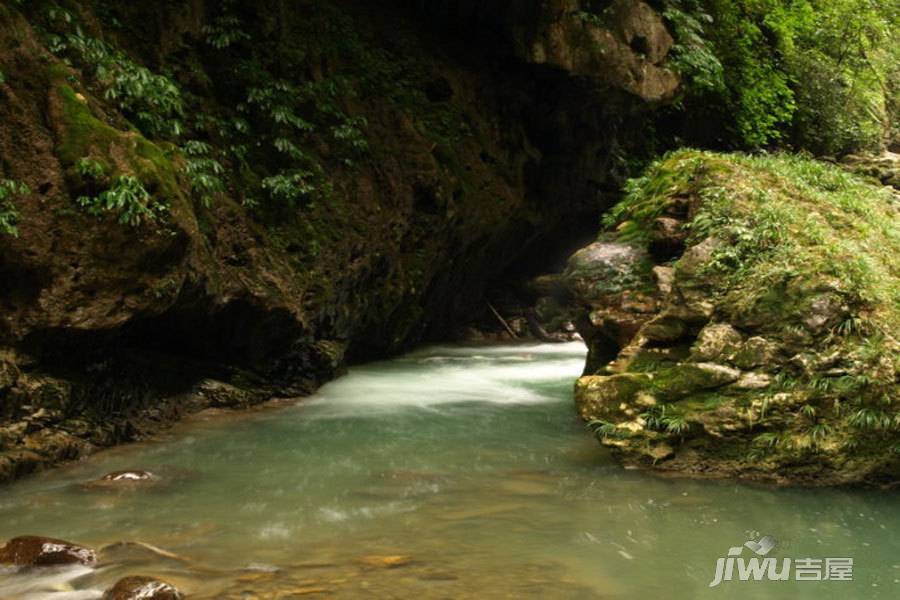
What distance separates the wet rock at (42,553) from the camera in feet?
11.2

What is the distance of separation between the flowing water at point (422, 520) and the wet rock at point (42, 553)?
10 centimetres

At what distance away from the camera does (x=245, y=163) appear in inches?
336

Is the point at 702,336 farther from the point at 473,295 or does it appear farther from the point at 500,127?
the point at 473,295

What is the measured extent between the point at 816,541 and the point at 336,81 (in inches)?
329

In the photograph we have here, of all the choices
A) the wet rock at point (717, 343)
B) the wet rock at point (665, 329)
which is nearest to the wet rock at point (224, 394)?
the wet rock at point (665, 329)

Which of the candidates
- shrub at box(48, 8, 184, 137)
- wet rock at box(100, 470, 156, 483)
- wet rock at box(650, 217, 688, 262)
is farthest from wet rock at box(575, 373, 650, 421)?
shrub at box(48, 8, 184, 137)

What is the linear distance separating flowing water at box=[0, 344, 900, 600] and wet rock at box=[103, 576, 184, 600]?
0.13 meters

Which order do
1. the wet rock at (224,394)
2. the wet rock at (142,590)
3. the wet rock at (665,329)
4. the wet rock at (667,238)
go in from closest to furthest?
the wet rock at (142,590), the wet rock at (665,329), the wet rock at (667,238), the wet rock at (224,394)

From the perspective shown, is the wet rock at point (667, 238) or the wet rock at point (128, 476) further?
the wet rock at point (667, 238)

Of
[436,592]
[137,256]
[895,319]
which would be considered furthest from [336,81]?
[436,592]

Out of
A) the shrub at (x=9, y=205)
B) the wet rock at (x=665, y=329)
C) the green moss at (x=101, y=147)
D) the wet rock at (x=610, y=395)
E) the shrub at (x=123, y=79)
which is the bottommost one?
the wet rock at (x=610, y=395)

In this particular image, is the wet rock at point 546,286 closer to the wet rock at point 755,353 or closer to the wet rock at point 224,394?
the wet rock at point 224,394

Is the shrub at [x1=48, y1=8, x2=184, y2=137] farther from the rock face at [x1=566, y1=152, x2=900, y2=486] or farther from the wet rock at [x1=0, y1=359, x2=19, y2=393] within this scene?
the rock face at [x1=566, y1=152, x2=900, y2=486]

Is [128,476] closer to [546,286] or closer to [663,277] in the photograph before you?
[663,277]
